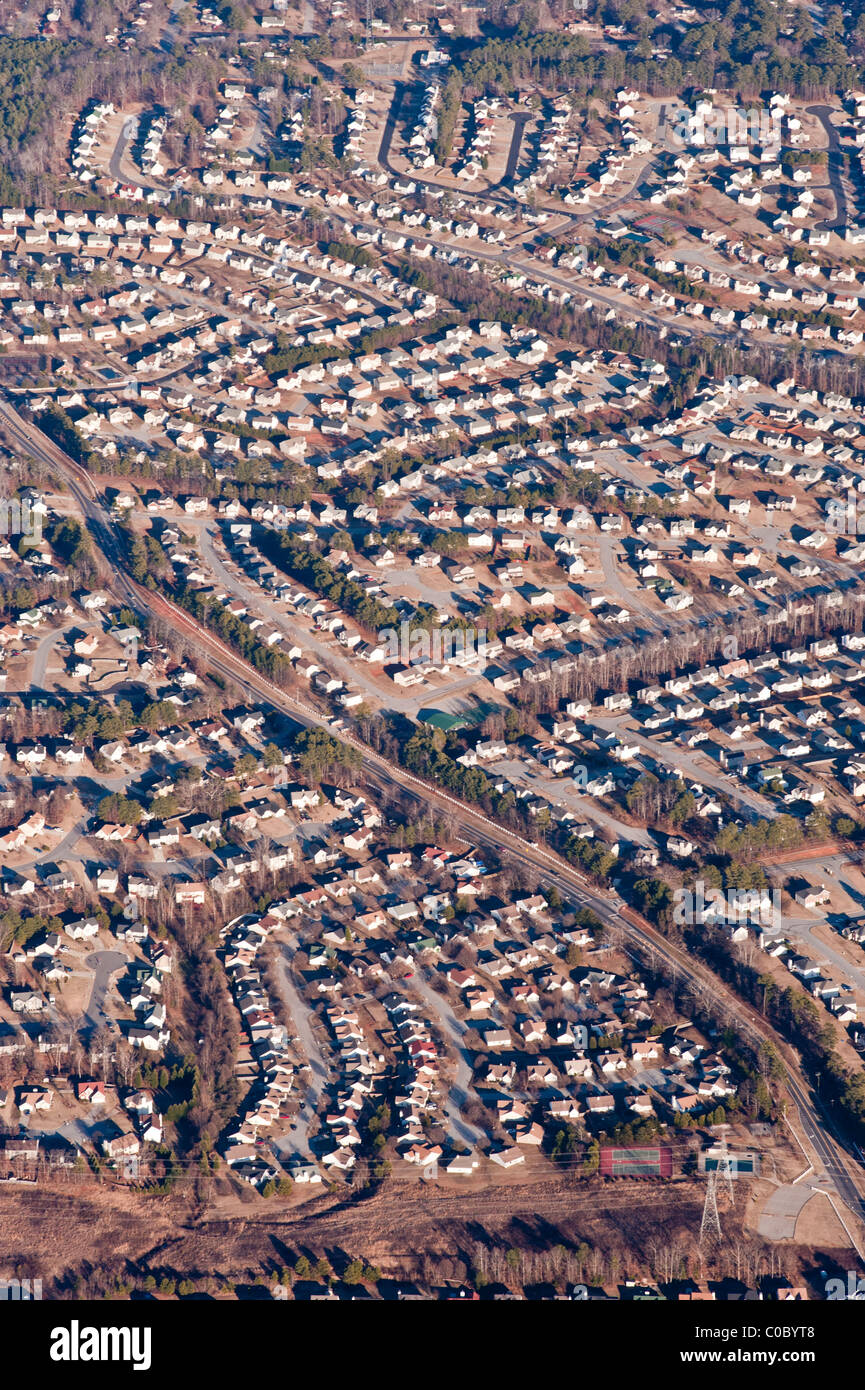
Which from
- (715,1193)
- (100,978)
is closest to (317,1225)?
(715,1193)

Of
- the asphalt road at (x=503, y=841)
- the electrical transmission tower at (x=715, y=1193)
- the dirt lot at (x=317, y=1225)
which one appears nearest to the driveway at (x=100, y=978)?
the dirt lot at (x=317, y=1225)

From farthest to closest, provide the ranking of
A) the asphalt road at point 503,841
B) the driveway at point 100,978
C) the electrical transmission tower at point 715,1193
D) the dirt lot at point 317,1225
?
the driveway at point 100,978 < the asphalt road at point 503,841 < the electrical transmission tower at point 715,1193 < the dirt lot at point 317,1225

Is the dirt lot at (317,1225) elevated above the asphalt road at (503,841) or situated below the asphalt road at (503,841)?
below

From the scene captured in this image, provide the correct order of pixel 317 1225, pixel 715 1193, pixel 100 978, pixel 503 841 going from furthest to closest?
pixel 503 841 < pixel 100 978 < pixel 715 1193 < pixel 317 1225

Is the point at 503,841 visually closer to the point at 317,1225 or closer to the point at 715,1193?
the point at 715,1193

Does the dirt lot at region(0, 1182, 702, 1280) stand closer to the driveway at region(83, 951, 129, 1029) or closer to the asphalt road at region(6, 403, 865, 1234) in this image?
the asphalt road at region(6, 403, 865, 1234)

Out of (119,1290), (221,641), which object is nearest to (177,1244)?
(119,1290)

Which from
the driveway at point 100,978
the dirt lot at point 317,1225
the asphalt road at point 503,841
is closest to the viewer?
the dirt lot at point 317,1225

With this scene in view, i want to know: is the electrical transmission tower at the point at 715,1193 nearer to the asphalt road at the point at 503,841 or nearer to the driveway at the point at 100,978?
the asphalt road at the point at 503,841

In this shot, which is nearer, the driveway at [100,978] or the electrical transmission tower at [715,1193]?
the electrical transmission tower at [715,1193]

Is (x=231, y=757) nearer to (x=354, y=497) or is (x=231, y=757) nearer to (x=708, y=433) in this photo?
(x=354, y=497)

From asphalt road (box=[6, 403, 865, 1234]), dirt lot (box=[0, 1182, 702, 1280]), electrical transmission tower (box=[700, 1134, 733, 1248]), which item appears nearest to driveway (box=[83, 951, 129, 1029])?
dirt lot (box=[0, 1182, 702, 1280])
